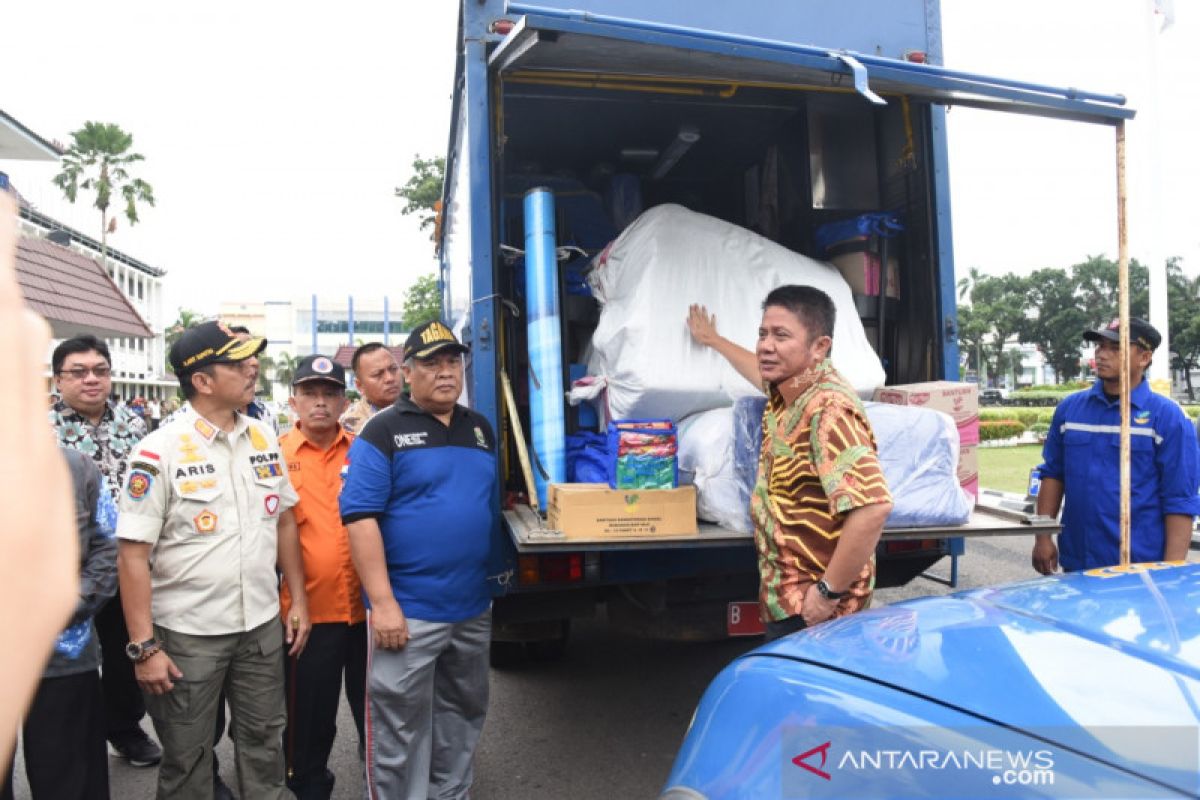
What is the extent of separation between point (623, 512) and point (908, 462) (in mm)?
1110

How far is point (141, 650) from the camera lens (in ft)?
8.05

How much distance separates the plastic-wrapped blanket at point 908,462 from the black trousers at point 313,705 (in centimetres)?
169

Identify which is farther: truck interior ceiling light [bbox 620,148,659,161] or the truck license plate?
truck interior ceiling light [bbox 620,148,659,161]

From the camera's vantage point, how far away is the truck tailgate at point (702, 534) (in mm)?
2691

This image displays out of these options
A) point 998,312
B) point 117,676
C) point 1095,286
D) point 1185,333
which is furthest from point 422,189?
point 1095,286

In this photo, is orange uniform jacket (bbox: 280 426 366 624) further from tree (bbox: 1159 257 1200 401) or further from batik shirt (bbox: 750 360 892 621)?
tree (bbox: 1159 257 1200 401)

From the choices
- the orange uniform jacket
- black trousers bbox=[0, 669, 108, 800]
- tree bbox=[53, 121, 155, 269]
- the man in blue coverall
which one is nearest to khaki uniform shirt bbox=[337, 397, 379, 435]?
the orange uniform jacket

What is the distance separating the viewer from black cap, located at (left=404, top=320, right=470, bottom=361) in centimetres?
292

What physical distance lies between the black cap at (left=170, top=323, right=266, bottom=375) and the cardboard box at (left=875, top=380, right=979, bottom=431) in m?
2.70

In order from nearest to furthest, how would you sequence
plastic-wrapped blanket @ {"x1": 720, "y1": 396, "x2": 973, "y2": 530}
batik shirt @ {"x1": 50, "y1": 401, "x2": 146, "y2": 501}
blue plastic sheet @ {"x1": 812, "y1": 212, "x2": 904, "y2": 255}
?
1. plastic-wrapped blanket @ {"x1": 720, "y1": 396, "x2": 973, "y2": 530}
2. batik shirt @ {"x1": 50, "y1": 401, "x2": 146, "y2": 501}
3. blue plastic sheet @ {"x1": 812, "y1": 212, "x2": 904, "y2": 255}

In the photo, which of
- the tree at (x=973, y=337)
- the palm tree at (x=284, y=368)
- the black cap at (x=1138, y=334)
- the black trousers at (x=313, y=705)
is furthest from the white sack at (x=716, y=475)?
the palm tree at (x=284, y=368)

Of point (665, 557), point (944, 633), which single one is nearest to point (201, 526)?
point (665, 557)

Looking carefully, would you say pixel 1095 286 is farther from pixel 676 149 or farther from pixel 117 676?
pixel 117 676

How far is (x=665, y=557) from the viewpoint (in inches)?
128
